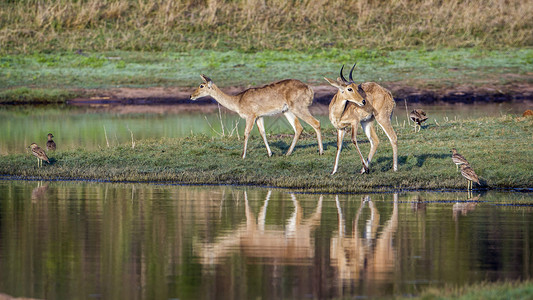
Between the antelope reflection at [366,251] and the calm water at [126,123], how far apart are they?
985cm

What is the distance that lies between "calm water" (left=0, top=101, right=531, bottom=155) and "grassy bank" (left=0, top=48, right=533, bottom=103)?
6.26ft

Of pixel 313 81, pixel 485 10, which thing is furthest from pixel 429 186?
pixel 485 10

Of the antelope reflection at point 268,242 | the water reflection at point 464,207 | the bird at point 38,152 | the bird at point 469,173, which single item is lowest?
the antelope reflection at point 268,242

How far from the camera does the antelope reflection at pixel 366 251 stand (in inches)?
382

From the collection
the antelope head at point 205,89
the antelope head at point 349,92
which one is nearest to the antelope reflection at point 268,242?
the antelope head at point 349,92

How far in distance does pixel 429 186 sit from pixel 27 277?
808 centimetres

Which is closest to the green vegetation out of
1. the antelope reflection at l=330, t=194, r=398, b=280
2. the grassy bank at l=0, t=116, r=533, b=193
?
the antelope reflection at l=330, t=194, r=398, b=280

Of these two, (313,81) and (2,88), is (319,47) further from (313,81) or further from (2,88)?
(2,88)

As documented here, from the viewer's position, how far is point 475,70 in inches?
1407

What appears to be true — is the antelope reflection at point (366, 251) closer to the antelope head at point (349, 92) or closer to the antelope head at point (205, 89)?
the antelope head at point (349, 92)

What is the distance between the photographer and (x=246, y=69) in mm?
35594

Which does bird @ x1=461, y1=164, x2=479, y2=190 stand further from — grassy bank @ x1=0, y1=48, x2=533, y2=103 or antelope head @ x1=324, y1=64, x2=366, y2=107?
grassy bank @ x1=0, y1=48, x2=533, y2=103

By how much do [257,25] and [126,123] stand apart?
15014 millimetres

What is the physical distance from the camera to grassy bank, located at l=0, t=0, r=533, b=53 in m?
39.5
